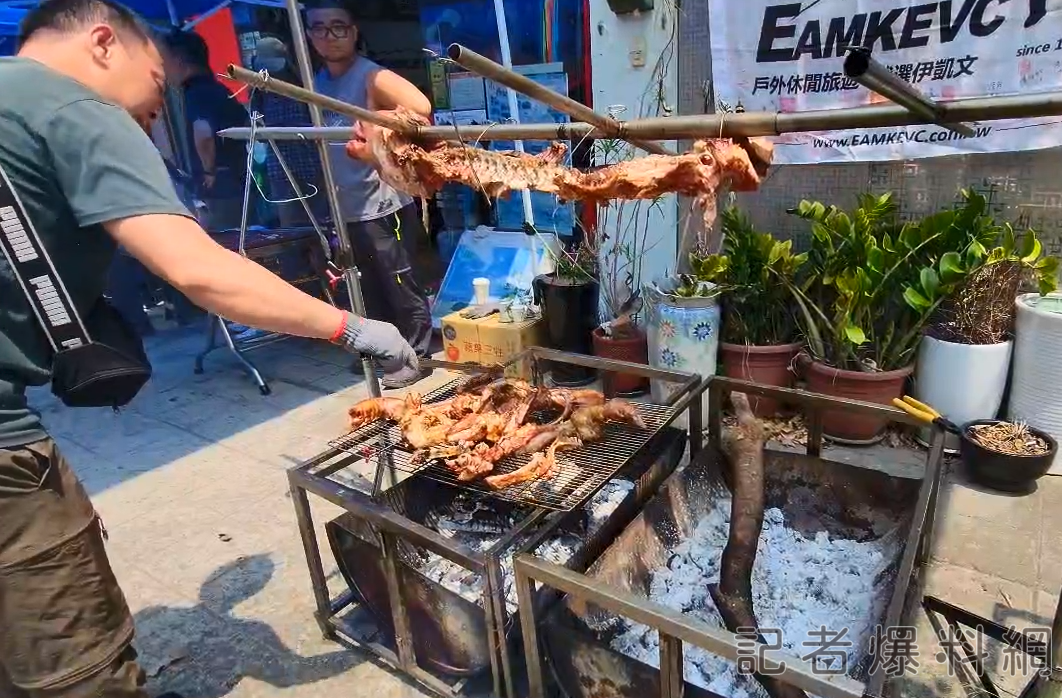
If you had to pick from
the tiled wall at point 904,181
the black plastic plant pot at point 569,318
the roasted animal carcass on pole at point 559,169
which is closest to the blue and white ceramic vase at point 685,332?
the black plastic plant pot at point 569,318

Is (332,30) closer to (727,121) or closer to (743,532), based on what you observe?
(727,121)

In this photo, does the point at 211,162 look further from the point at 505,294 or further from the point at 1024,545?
the point at 1024,545

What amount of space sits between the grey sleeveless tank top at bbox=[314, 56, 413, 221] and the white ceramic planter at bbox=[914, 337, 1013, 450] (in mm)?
3988

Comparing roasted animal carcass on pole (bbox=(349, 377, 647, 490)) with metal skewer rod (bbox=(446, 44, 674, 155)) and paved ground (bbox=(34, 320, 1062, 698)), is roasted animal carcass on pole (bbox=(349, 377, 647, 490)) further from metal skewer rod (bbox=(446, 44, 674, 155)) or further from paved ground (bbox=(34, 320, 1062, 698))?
metal skewer rod (bbox=(446, 44, 674, 155))

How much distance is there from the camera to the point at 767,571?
300cm

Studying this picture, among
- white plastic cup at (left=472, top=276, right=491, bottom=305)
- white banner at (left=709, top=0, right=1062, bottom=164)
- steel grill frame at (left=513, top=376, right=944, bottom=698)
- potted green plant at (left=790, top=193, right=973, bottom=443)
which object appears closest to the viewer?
steel grill frame at (left=513, top=376, right=944, bottom=698)

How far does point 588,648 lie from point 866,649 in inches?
39.8

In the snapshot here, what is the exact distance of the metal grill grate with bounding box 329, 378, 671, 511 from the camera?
2541 millimetres

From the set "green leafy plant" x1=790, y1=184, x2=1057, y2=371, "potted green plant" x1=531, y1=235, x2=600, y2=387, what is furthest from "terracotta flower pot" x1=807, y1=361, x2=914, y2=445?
"potted green plant" x1=531, y1=235, x2=600, y2=387

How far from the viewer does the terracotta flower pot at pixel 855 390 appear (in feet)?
13.7

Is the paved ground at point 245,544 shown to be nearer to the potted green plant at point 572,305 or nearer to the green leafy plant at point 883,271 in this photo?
the green leafy plant at point 883,271

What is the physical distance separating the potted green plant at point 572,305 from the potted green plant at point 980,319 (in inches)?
96.7

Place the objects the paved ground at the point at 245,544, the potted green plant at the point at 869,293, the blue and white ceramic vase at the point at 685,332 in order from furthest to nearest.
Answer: the blue and white ceramic vase at the point at 685,332
the potted green plant at the point at 869,293
the paved ground at the point at 245,544

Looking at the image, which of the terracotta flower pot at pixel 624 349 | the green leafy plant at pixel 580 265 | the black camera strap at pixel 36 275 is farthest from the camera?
the green leafy plant at pixel 580 265
